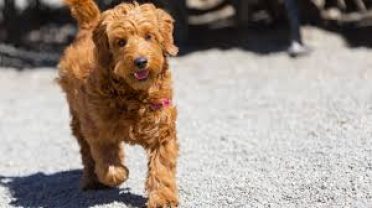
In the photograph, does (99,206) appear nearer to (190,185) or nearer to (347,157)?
(190,185)

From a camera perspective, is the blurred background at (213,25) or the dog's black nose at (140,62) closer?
the dog's black nose at (140,62)

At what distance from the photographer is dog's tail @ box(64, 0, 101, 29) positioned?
23.4 feet

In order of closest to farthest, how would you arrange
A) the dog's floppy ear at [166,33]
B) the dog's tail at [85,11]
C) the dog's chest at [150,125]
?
the dog's floppy ear at [166,33]
the dog's chest at [150,125]
the dog's tail at [85,11]

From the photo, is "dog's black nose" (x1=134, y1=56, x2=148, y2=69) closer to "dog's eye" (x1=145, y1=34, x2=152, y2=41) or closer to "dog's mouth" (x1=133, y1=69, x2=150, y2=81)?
"dog's mouth" (x1=133, y1=69, x2=150, y2=81)

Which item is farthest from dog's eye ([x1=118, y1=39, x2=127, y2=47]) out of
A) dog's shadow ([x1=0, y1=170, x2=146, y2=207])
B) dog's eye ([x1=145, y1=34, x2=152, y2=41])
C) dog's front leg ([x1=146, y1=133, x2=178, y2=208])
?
dog's shadow ([x1=0, y1=170, x2=146, y2=207])

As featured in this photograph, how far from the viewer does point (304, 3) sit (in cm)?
1700

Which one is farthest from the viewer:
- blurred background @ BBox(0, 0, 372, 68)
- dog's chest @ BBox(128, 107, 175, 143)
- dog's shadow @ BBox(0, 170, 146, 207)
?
blurred background @ BBox(0, 0, 372, 68)

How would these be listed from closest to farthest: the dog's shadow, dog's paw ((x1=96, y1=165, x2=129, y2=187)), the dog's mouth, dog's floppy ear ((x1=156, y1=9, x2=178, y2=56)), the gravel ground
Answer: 1. the dog's mouth
2. dog's floppy ear ((x1=156, y1=9, x2=178, y2=56))
3. dog's paw ((x1=96, y1=165, x2=129, y2=187))
4. the gravel ground
5. the dog's shadow

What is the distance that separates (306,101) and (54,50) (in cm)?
731

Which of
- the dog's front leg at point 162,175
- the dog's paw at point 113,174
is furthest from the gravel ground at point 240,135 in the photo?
the dog's front leg at point 162,175

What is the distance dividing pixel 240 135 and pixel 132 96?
3186mm

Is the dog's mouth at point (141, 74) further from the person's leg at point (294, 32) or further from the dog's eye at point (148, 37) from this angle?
the person's leg at point (294, 32)

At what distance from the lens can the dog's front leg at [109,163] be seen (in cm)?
626

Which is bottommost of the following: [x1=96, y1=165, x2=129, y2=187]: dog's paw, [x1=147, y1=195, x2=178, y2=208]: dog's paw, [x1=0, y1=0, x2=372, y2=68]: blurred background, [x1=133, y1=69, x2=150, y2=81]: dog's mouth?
[x1=0, y1=0, x2=372, y2=68]: blurred background
